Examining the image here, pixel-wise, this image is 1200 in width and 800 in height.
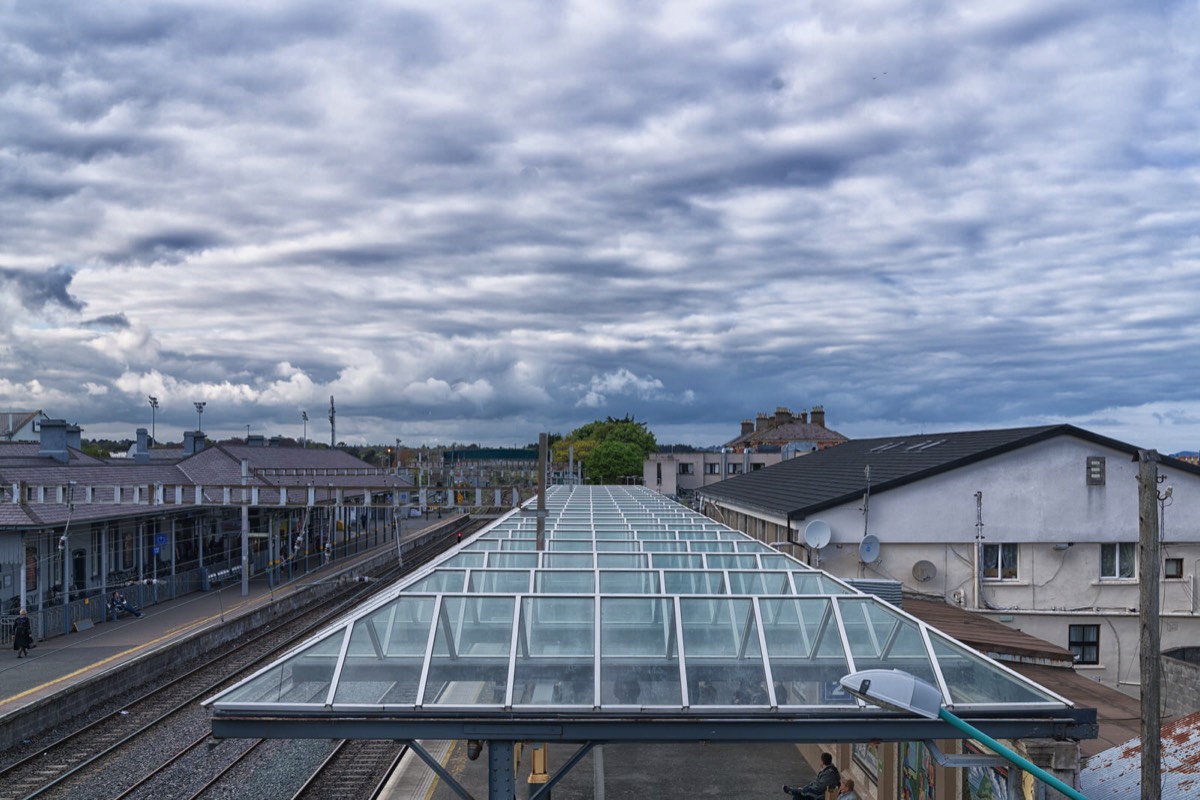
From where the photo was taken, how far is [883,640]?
9266mm

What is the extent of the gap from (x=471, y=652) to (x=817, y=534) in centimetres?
1395

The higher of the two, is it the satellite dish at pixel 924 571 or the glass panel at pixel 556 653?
the glass panel at pixel 556 653

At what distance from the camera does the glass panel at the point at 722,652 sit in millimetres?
8086

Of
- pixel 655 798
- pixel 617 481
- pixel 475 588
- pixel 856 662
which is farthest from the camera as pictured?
pixel 617 481

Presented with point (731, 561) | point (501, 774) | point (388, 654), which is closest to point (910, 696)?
point (501, 774)

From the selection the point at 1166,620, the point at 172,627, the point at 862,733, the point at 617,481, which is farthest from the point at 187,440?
the point at 862,733

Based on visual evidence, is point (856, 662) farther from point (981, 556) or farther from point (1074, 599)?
point (1074, 599)

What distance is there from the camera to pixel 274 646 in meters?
27.4

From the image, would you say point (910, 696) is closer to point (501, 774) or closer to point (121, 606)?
point (501, 774)

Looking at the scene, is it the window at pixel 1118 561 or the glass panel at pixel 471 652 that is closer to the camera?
the glass panel at pixel 471 652

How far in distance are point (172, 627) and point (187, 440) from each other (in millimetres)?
34426

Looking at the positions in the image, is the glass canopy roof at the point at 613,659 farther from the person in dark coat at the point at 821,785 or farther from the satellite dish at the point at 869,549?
the satellite dish at the point at 869,549

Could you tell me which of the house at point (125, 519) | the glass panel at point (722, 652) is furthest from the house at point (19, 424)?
the glass panel at point (722, 652)

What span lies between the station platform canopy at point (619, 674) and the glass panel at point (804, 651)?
2 centimetres
